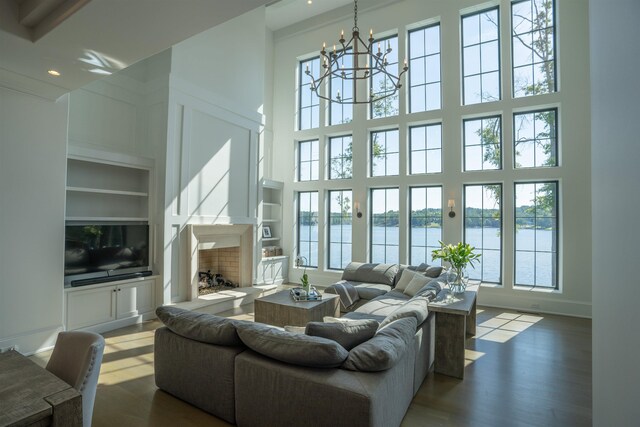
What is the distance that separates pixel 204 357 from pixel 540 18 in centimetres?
754

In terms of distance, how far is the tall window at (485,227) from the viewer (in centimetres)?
623

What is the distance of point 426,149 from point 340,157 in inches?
79.2

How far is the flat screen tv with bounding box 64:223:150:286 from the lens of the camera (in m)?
4.35

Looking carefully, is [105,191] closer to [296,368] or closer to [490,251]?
[296,368]

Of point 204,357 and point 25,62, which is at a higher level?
point 25,62

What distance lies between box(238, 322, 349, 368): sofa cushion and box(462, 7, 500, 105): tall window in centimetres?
598

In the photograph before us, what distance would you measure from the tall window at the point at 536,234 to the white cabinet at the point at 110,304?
6313mm

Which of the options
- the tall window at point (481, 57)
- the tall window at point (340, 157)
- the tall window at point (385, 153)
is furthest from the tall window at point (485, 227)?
the tall window at point (340, 157)

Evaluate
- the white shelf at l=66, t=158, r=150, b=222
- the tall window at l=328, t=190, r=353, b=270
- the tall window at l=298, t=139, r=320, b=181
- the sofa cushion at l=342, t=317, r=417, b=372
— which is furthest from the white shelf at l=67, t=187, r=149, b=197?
the sofa cushion at l=342, t=317, r=417, b=372

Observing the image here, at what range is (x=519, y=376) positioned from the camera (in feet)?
10.9

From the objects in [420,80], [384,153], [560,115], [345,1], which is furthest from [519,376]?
[345,1]

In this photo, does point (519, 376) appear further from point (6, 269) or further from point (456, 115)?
point (6, 269)

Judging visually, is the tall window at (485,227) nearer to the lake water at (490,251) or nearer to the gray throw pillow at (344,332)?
the lake water at (490,251)

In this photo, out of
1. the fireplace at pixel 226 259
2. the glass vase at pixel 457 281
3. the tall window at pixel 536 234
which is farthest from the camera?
the fireplace at pixel 226 259
